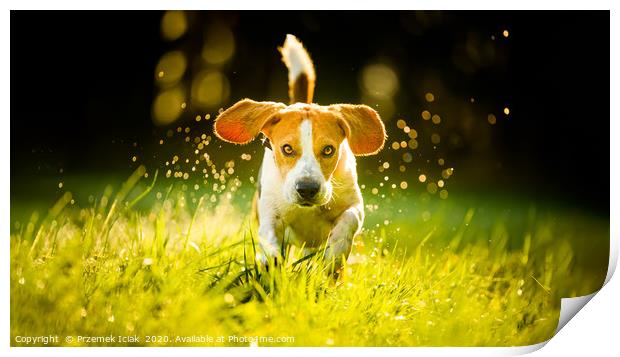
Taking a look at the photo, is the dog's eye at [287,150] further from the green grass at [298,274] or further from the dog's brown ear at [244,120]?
the green grass at [298,274]

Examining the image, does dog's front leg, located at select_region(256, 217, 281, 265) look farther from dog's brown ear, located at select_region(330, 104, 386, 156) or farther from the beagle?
dog's brown ear, located at select_region(330, 104, 386, 156)

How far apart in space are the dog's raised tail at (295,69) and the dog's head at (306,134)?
43 mm

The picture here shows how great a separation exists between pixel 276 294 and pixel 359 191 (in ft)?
1.41

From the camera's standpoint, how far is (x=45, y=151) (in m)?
2.15

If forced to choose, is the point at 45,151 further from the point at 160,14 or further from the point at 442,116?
the point at 442,116

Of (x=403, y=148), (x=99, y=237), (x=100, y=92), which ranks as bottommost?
(x=99, y=237)

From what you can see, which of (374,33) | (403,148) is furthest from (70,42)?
(403,148)

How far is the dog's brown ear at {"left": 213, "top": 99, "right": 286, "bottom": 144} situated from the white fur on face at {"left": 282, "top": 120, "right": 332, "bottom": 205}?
13 cm

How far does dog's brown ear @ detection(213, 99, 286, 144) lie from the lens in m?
2.17

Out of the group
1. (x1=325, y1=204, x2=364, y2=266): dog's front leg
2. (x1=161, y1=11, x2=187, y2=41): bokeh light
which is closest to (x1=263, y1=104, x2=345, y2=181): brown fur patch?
(x1=325, y1=204, x2=364, y2=266): dog's front leg

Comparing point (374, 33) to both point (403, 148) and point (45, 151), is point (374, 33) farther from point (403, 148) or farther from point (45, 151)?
point (45, 151)

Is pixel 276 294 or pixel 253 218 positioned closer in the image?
pixel 276 294

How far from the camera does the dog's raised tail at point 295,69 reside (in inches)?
86.1

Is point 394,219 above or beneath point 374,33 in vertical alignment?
beneath
